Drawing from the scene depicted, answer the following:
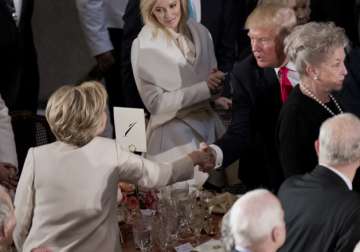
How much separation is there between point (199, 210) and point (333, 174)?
774 mm

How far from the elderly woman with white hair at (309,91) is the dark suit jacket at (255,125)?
0.40 metres

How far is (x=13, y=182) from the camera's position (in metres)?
3.97

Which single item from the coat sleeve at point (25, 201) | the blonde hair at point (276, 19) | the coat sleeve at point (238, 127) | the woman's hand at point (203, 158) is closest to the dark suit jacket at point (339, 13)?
the coat sleeve at point (238, 127)

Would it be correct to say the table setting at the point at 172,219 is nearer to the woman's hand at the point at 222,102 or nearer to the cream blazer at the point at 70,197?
the cream blazer at the point at 70,197

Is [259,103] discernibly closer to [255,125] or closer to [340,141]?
[255,125]

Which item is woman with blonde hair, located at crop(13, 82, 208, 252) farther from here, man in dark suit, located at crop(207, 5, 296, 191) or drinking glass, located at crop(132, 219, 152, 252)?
man in dark suit, located at crop(207, 5, 296, 191)

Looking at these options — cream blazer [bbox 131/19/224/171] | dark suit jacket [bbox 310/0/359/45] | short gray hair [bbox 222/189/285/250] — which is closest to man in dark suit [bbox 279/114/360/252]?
short gray hair [bbox 222/189/285/250]

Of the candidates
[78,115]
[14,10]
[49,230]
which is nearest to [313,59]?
[78,115]

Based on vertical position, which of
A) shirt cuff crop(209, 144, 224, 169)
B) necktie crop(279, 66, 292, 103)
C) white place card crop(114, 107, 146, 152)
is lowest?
shirt cuff crop(209, 144, 224, 169)

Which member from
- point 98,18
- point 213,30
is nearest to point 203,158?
point 213,30

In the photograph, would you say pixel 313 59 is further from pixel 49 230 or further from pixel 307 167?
pixel 49 230

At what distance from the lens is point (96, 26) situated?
516cm

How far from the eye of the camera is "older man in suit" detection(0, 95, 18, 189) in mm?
3928

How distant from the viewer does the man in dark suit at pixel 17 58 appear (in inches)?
181
